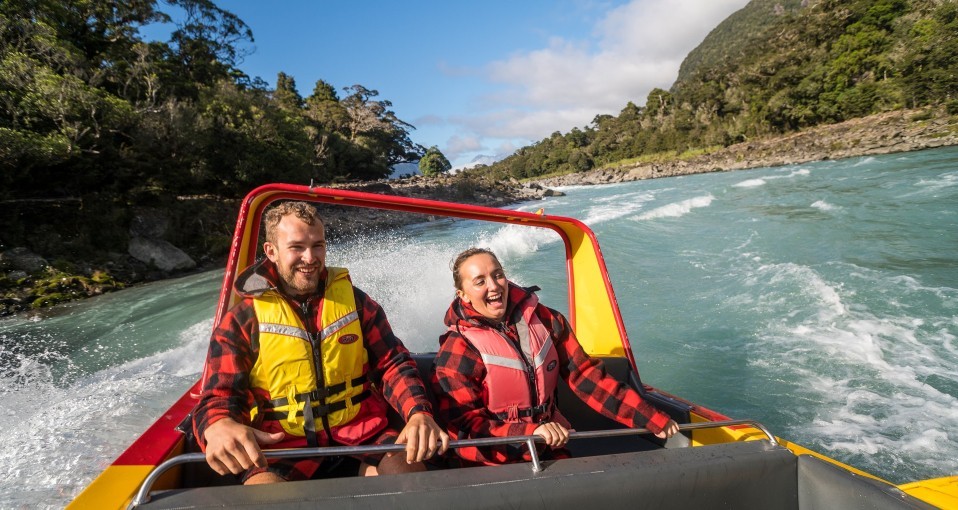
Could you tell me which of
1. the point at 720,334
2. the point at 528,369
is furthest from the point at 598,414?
the point at 720,334

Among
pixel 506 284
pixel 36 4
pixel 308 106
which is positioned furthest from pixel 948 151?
pixel 308 106

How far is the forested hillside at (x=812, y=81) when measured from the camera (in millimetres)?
35031

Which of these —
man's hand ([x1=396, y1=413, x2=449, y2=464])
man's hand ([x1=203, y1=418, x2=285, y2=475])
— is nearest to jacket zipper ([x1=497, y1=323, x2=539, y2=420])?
man's hand ([x1=396, y1=413, x2=449, y2=464])

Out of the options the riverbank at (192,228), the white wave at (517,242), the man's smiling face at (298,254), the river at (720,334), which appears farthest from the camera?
the white wave at (517,242)

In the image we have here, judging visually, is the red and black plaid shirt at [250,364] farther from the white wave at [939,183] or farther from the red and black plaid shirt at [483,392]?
the white wave at [939,183]

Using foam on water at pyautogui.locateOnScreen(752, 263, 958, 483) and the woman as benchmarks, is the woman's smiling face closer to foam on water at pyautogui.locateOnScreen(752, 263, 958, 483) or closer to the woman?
the woman

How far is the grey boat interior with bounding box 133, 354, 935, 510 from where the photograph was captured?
3.90 ft

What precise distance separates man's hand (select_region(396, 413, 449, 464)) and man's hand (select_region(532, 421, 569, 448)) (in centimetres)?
37

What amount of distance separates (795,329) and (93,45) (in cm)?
2225

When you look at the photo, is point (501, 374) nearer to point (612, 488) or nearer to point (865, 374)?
point (612, 488)

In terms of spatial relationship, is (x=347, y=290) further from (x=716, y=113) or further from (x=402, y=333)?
(x=716, y=113)

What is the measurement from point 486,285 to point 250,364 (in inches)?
37.4

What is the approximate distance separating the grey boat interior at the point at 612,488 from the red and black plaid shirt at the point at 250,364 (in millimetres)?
293

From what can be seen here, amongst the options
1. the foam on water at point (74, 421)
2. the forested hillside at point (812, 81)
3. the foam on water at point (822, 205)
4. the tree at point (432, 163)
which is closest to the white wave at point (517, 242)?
the foam on water at point (74, 421)
